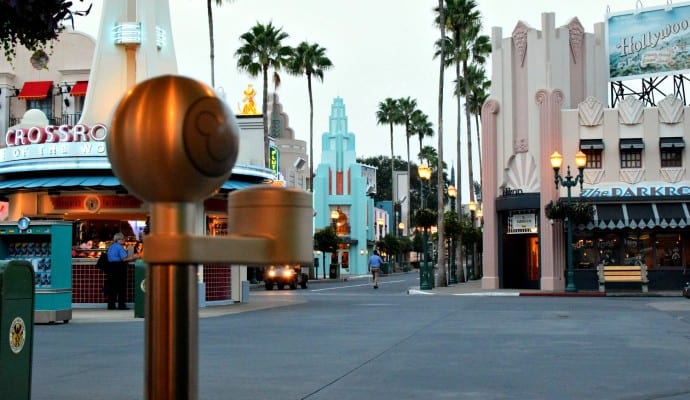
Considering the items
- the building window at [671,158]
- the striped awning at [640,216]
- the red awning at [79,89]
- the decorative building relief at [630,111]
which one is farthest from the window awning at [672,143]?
the red awning at [79,89]

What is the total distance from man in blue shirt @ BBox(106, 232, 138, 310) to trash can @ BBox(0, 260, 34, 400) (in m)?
15.6

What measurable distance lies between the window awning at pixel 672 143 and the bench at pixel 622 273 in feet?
17.2

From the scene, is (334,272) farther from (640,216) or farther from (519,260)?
(640,216)

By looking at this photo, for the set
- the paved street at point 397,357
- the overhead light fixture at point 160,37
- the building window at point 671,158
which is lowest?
the paved street at point 397,357

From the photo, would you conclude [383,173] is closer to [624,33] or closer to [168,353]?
[624,33]

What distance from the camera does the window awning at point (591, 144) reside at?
120 feet

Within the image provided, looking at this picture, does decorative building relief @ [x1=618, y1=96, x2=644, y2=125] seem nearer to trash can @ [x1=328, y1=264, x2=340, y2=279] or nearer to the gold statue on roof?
the gold statue on roof

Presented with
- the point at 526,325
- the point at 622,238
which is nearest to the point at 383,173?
the point at 622,238

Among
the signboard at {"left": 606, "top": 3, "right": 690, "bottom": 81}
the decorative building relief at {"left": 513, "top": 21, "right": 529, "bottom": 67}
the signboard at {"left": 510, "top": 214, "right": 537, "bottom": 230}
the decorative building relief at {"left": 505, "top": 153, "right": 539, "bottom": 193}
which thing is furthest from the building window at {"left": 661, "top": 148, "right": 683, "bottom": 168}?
the decorative building relief at {"left": 513, "top": 21, "right": 529, "bottom": 67}

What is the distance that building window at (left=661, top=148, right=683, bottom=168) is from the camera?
120 feet

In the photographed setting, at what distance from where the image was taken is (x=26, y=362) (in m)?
7.18

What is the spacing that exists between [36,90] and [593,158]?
26.7m

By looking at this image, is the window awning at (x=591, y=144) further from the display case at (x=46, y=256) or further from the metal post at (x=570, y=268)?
the display case at (x=46, y=256)

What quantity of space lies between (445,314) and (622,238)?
17191 millimetres
